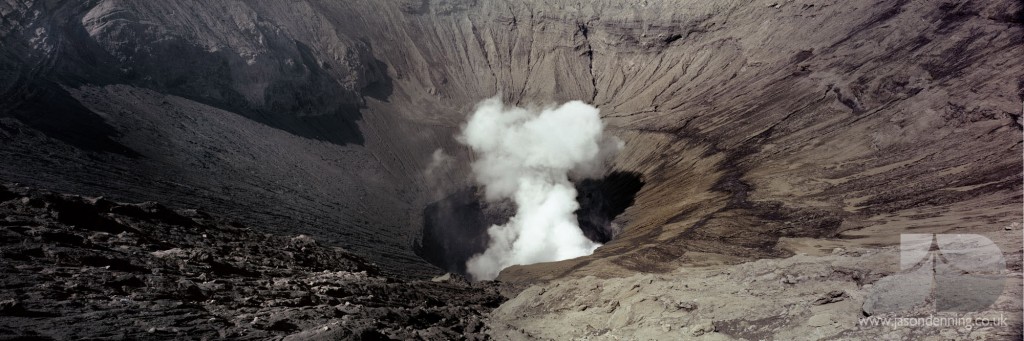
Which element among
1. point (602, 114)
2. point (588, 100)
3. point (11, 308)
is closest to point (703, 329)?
point (11, 308)

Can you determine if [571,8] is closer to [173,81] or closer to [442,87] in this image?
[442,87]

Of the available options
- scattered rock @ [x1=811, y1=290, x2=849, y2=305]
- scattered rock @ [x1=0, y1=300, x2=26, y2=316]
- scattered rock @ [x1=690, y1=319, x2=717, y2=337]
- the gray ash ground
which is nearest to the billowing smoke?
the gray ash ground

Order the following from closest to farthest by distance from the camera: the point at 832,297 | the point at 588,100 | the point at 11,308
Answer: the point at 11,308, the point at 832,297, the point at 588,100

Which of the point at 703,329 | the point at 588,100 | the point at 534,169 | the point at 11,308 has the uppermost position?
the point at 588,100

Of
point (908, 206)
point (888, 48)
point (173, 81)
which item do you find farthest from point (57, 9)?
point (888, 48)

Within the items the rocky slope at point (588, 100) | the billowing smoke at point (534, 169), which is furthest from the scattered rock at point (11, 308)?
the billowing smoke at point (534, 169)

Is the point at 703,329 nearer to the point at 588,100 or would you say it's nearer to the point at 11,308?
the point at 11,308

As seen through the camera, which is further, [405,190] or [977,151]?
[405,190]

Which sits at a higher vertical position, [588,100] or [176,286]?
[588,100]
